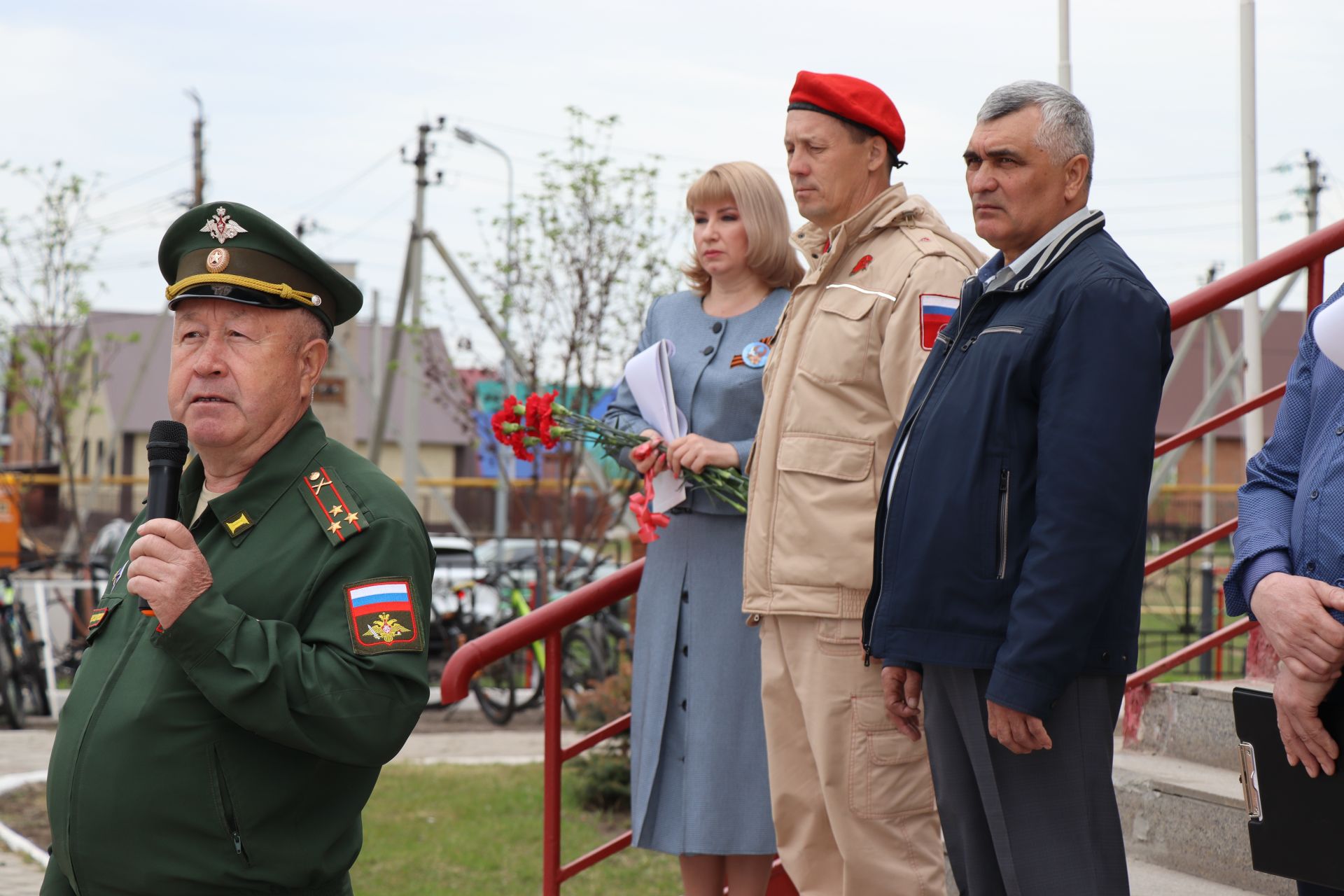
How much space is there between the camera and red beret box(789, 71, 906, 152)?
10.1 ft

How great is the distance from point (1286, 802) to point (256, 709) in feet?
5.31

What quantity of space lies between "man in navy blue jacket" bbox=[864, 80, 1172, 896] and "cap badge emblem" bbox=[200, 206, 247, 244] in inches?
48.2

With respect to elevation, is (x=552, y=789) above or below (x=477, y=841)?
above

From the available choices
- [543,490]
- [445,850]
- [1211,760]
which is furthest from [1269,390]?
[543,490]

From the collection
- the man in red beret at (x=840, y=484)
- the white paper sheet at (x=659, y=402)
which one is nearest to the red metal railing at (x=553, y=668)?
the white paper sheet at (x=659, y=402)

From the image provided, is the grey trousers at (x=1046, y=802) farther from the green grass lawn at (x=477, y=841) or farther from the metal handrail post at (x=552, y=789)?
the green grass lawn at (x=477, y=841)

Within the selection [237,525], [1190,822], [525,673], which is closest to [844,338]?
[237,525]

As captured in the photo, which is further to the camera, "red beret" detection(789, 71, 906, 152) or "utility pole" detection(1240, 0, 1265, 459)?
"utility pole" detection(1240, 0, 1265, 459)

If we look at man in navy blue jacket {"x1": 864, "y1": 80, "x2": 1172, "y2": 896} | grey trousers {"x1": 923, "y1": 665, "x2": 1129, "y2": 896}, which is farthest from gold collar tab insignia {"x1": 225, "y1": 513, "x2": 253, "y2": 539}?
grey trousers {"x1": 923, "y1": 665, "x2": 1129, "y2": 896}

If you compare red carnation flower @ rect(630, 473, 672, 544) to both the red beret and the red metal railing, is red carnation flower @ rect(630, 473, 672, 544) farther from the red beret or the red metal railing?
the red beret

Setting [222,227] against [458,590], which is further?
[458,590]

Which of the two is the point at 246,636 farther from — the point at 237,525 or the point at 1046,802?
the point at 1046,802

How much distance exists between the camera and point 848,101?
3.08 m

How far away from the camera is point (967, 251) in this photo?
3.09 metres
